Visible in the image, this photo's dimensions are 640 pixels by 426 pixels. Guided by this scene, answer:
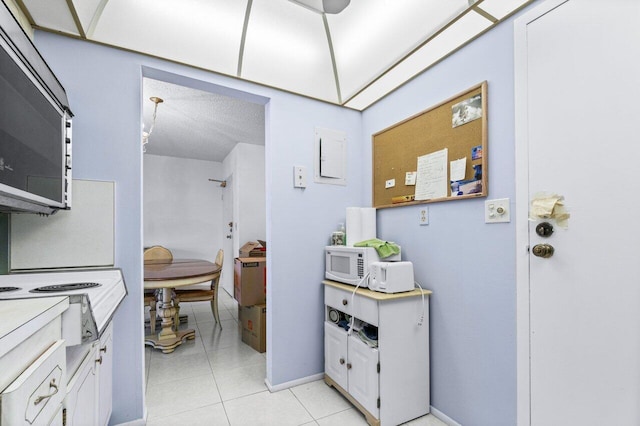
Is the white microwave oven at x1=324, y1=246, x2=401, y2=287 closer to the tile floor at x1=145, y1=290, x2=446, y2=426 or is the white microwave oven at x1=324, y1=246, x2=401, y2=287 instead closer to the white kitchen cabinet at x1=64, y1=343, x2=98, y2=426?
the tile floor at x1=145, y1=290, x2=446, y2=426

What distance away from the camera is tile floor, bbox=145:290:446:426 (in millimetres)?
1773

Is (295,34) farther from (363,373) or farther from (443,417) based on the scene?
(443,417)

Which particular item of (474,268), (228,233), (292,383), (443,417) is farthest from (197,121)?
(443,417)

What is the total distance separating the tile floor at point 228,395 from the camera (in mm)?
1773

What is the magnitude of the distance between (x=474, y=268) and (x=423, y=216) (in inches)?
17.7

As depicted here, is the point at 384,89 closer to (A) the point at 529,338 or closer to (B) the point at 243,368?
(A) the point at 529,338

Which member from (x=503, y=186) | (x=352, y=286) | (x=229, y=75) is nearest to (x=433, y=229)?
(x=503, y=186)

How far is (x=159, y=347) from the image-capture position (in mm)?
2781

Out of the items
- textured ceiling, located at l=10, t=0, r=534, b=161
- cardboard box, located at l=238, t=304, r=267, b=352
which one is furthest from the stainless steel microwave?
cardboard box, located at l=238, t=304, r=267, b=352

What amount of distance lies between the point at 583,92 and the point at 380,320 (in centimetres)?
143

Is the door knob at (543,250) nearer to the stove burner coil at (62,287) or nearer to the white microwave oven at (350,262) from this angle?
the white microwave oven at (350,262)

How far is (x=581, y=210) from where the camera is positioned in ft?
3.94

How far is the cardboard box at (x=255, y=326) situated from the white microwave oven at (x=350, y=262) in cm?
98

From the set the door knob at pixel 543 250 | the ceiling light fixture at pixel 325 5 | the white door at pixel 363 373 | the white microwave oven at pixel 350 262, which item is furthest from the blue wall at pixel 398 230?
the ceiling light fixture at pixel 325 5
